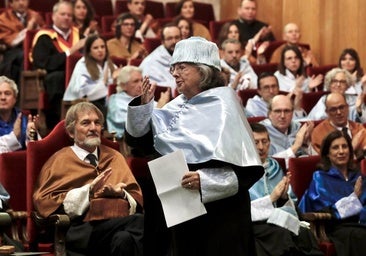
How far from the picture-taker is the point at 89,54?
852cm

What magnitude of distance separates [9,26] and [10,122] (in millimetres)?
2923

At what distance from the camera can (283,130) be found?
302 inches

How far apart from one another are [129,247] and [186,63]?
139 cm

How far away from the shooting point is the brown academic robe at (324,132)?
7.73 meters

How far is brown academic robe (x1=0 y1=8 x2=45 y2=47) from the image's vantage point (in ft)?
31.3

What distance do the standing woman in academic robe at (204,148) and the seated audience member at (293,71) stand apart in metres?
5.06

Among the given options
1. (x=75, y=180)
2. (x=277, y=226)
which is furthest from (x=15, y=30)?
(x=277, y=226)

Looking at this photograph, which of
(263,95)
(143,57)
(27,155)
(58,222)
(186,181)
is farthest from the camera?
(143,57)

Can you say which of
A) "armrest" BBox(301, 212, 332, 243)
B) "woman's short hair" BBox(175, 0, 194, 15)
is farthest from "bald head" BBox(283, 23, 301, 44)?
"armrest" BBox(301, 212, 332, 243)

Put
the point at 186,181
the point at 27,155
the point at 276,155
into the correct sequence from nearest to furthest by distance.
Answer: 1. the point at 186,181
2. the point at 27,155
3. the point at 276,155

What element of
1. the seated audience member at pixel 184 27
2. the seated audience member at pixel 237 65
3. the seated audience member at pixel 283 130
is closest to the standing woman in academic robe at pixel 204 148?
the seated audience member at pixel 283 130

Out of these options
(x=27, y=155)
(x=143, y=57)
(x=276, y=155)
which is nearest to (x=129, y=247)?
(x=27, y=155)

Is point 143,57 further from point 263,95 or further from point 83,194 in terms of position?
point 83,194

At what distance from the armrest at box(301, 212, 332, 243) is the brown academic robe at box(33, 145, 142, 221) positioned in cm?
110
